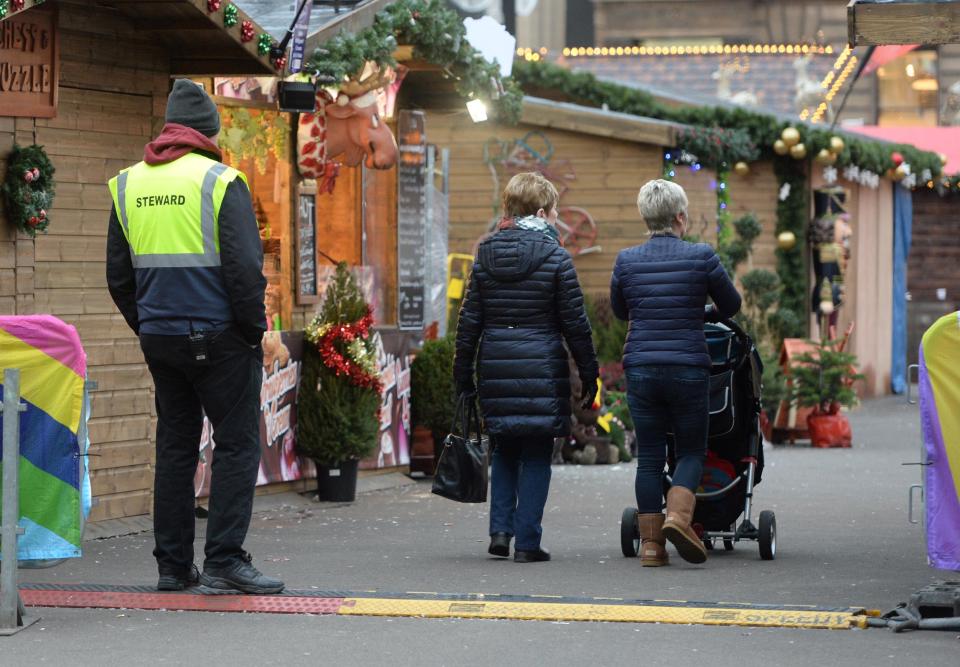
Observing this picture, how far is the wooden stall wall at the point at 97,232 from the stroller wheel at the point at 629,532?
9.76 ft

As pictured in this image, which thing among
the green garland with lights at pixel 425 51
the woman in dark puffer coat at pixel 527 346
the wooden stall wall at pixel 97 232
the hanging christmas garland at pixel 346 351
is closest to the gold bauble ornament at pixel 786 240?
the green garland with lights at pixel 425 51

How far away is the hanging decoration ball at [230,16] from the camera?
31.8 feet

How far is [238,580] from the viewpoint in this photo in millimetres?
7473

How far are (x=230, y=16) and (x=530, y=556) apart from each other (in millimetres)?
3288

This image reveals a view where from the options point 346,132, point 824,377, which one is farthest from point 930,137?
point 346,132

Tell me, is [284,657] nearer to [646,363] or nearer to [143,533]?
[646,363]

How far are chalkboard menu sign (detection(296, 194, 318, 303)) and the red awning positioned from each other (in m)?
17.1

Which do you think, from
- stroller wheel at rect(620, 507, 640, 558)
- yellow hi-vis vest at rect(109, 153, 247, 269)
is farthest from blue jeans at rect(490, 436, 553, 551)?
yellow hi-vis vest at rect(109, 153, 247, 269)

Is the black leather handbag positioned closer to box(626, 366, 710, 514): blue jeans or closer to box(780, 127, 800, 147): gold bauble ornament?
box(626, 366, 710, 514): blue jeans

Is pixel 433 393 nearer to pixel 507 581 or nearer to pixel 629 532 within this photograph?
pixel 629 532

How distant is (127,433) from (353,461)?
6.22 ft

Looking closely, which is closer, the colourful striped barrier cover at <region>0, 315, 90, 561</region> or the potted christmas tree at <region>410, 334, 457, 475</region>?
the colourful striped barrier cover at <region>0, 315, 90, 561</region>

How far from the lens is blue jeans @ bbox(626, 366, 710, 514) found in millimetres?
8508

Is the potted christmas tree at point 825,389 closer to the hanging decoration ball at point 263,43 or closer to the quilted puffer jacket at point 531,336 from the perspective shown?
the hanging decoration ball at point 263,43
